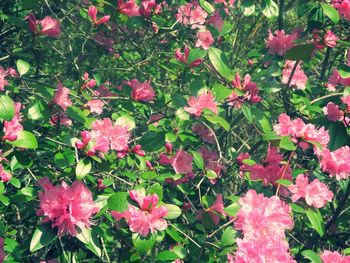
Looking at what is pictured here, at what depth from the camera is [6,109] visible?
1608 millimetres

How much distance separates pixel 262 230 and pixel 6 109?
86cm

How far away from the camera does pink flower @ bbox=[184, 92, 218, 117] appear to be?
1.92 m

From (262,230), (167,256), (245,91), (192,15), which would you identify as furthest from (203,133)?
(262,230)

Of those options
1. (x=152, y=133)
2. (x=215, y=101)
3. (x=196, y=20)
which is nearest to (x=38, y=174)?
(x=152, y=133)

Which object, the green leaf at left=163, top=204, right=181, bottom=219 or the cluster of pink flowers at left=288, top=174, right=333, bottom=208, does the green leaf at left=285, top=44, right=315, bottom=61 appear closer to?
the cluster of pink flowers at left=288, top=174, right=333, bottom=208

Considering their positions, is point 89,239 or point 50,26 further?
point 50,26

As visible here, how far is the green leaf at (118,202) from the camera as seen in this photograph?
5.36ft

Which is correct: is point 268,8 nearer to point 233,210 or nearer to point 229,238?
point 233,210

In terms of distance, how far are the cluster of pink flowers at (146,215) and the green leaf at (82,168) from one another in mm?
158

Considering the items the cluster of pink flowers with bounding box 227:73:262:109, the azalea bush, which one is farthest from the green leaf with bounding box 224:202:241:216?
the cluster of pink flowers with bounding box 227:73:262:109

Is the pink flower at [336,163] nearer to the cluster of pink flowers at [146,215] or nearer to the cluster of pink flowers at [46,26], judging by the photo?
the cluster of pink flowers at [146,215]

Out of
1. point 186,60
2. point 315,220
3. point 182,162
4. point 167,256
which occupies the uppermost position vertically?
point 186,60

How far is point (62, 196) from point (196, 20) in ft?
3.68

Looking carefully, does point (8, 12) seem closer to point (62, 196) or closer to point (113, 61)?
point (113, 61)
